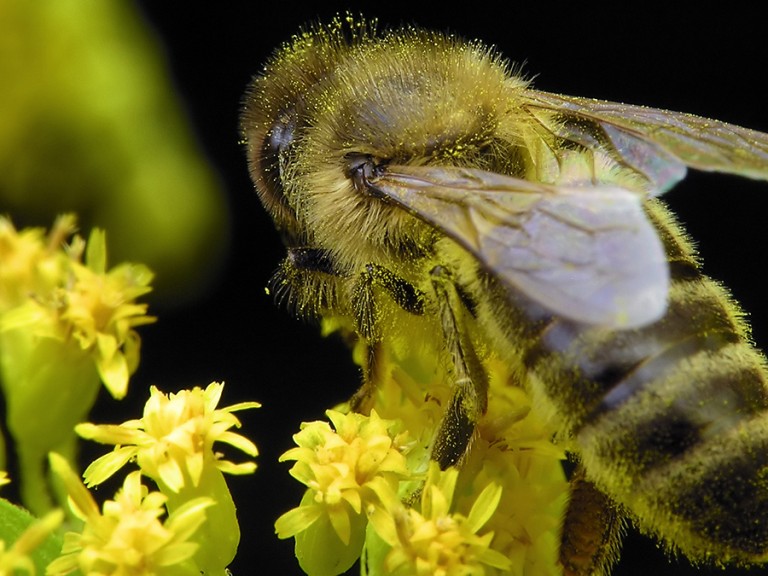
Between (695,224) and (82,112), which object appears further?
(695,224)

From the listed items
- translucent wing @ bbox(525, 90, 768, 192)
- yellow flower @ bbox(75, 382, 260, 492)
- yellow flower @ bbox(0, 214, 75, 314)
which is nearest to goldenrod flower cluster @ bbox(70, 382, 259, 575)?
yellow flower @ bbox(75, 382, 260, 492)

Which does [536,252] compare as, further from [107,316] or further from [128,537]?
[107,316]

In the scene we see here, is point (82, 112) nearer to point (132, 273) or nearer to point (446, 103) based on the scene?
point (132, 273)

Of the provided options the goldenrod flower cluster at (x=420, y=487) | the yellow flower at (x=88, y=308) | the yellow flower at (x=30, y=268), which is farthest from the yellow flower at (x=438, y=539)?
the yellow flower at (x=30, y=268)

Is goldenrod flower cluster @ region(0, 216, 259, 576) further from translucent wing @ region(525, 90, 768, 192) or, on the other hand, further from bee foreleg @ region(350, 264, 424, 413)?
translucent wing @ region(525, 90, 768, 192)

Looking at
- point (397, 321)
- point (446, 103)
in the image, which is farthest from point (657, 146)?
point (397, 321)

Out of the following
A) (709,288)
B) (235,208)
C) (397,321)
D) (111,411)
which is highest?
(709,288)
